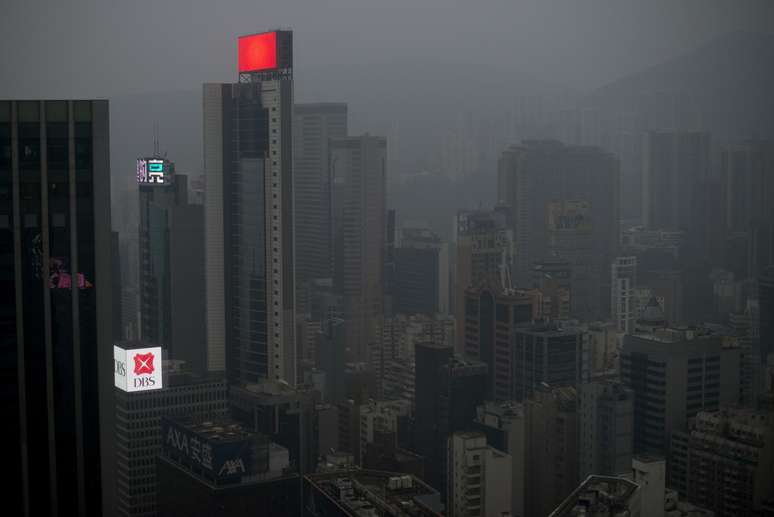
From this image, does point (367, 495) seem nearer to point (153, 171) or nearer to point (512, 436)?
point (512, 436)

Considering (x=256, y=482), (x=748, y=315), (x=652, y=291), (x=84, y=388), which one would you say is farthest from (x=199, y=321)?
(x=84, y=388)

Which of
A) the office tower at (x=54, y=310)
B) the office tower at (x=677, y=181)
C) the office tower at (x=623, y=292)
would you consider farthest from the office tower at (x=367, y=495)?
the office tower at (x=677, y=181)

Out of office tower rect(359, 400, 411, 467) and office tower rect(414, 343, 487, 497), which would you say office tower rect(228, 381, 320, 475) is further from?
office tower rect(414, 343, 487, 497)

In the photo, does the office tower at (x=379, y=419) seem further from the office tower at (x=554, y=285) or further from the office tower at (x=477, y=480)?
the office tower at (x=554, y=285)

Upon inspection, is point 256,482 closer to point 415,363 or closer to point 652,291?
point 415,363

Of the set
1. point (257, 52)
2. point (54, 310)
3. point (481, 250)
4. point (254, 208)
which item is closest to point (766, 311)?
point (481, 250)

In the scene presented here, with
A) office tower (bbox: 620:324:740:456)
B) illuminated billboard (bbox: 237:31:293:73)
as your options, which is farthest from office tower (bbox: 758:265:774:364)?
illuminated billboard (bbox: 237:31:293:73)
